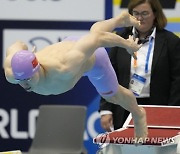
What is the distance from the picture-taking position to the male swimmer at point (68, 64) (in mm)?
3619

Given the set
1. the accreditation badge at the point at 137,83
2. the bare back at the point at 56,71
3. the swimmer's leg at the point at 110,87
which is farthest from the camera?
the accreditation badge at the point at 137,83

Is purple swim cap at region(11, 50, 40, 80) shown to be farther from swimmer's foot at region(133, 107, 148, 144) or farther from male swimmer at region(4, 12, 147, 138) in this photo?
swimmer's foot at region(133, 107, 148, 144)

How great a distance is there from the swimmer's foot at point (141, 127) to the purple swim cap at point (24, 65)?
0.93 meters

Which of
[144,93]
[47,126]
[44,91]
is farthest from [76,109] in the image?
[44,91]

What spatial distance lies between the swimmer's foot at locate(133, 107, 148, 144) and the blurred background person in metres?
0.52

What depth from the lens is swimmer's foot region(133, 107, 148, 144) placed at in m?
4.18

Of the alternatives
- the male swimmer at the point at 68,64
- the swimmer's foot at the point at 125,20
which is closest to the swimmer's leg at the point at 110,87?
the male swimmer at the point at 68,64

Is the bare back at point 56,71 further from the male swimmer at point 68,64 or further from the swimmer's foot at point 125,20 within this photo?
the swimmer's foot at point 125,20

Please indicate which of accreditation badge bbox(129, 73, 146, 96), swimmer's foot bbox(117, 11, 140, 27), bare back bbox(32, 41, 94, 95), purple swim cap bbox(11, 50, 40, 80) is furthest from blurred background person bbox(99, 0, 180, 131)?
purple swim cap bbox(11, 50, 40, 80)

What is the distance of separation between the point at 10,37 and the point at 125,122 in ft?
7.25

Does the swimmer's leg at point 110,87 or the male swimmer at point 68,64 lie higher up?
the male swimmer at point 68,64

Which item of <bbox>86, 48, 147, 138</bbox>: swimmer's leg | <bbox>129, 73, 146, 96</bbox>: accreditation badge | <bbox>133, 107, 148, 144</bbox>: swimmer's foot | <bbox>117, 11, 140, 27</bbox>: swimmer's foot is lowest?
<bbox>133, 107, 148, 144</bbox>: swimmer's foot

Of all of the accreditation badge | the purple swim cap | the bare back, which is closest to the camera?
the purple swim cap

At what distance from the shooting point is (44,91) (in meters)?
3.82
